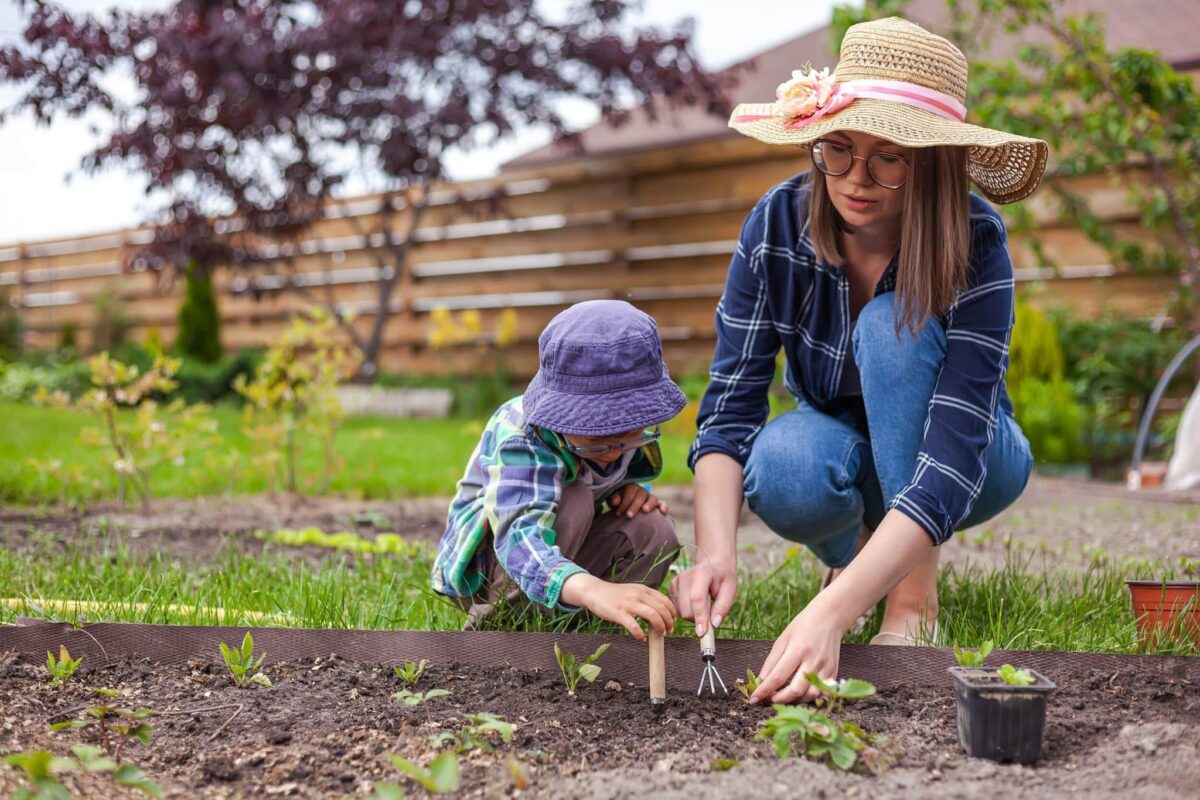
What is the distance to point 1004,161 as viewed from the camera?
6.49ft

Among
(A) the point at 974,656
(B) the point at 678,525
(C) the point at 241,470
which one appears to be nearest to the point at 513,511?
(A) the point at 974,656

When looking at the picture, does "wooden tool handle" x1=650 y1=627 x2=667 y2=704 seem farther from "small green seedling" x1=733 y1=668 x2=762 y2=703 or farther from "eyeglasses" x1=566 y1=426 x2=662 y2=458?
"eyeglasses" x1=566 y1=426 x2=662 y2=458

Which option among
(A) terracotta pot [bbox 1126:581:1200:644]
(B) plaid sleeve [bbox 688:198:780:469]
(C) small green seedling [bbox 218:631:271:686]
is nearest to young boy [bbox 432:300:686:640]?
(B) plaid sleeve [bbox 688:198:780:469]

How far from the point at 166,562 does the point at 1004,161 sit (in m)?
2.11

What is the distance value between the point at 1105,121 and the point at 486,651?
4548 mm

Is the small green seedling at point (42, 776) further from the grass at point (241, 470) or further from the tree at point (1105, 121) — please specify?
the tree at point (1105, 121)

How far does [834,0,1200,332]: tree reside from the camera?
4785 mm

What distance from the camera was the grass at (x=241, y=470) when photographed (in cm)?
398

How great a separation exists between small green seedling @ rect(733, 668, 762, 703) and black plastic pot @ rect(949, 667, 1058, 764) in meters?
0.34

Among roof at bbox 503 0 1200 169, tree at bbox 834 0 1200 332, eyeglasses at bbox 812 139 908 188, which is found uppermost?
roof at bbox 503 0 1200 169

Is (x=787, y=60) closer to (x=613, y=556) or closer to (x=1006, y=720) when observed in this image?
(x=613, y=556)

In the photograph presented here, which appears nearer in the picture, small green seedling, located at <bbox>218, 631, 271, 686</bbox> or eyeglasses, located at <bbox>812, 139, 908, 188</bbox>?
small green seedling, located at <bbox>218, 631, 271, 686</bbox>

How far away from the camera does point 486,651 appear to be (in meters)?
1.85

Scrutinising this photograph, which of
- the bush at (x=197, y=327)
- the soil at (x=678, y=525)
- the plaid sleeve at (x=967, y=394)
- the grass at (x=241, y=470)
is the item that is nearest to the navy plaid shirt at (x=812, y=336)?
the plaid sleeve at (x=967, y=394)
